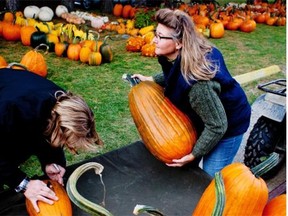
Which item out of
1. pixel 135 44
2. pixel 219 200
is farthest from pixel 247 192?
pixel 135 44

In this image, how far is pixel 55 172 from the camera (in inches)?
82.2

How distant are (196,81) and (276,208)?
83 cm

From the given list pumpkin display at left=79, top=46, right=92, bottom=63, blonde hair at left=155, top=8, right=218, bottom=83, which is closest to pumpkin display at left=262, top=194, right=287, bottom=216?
blonde hair at left=155, top=8, right=218, bottom=83

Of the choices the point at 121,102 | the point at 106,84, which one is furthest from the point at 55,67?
the point at 121,102

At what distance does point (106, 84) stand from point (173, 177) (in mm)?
3590

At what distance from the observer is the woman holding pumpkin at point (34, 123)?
178 centimetres

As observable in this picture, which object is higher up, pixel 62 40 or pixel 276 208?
pixel 276 208

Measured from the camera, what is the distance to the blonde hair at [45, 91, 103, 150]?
1.80 metres

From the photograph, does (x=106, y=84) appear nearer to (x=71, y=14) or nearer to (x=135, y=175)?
(x=135, y=175)

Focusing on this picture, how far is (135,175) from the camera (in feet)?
7.18

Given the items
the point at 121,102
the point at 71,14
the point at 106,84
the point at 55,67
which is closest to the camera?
the point at 121,102

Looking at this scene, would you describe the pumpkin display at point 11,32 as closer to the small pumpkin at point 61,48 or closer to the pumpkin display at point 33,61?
the small pumpkin at point 61,48

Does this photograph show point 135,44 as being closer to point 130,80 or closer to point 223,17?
point 223,17

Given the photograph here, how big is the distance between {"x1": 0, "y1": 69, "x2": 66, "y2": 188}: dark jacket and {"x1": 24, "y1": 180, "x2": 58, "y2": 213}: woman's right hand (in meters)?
0.11
